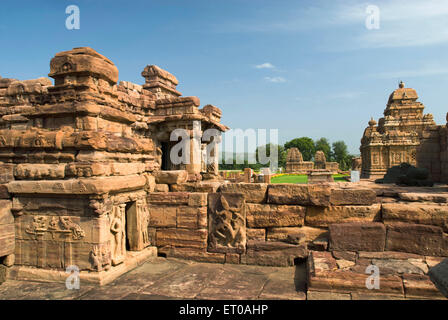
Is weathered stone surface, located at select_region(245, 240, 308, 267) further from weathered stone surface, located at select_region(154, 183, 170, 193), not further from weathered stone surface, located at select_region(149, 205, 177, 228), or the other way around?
weathered stone surface, located at select_region(154, 183, 170, 193)

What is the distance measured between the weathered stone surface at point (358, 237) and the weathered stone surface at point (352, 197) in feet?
1.23

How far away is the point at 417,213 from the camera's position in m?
4.26

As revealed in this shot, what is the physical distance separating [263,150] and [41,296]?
5984 cm

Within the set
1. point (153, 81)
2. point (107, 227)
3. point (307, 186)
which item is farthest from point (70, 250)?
point (153, 81)

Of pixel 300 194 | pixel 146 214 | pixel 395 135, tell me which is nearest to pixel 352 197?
pixel 300 194

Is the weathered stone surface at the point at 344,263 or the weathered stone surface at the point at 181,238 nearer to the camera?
the weathered stone surface at the point at 344,263

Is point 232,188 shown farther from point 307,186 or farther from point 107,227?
point 107,227

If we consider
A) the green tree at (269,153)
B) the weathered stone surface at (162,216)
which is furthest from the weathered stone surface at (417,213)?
the green tree at (269,153)

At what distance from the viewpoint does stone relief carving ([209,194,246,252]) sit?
4727 mm

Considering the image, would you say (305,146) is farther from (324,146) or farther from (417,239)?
(417,239)

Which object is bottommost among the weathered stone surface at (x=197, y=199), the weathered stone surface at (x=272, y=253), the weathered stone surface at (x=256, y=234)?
the weathered stone surface at (x=272, y=253)

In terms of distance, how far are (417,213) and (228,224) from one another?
2678 mm

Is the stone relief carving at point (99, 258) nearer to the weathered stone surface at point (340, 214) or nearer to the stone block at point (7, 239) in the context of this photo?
the stone block at point (7, 239)

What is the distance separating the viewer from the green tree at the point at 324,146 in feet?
269
